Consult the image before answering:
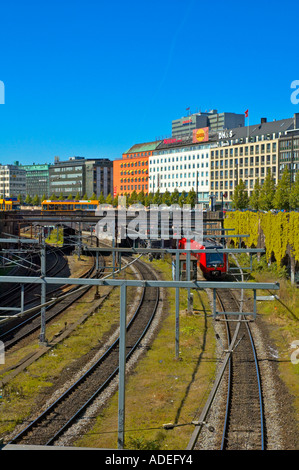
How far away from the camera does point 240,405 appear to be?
13.7 metres

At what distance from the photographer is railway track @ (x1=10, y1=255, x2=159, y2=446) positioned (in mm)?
11859

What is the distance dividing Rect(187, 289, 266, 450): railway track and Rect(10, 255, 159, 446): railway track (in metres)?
3.57

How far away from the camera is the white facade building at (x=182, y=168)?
12444 cm

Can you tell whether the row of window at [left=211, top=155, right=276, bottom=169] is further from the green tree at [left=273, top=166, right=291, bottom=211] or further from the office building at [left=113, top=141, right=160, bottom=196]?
the green tree at [left=273, top=166, right=291, bottom=211]

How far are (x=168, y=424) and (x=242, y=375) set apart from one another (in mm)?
4768

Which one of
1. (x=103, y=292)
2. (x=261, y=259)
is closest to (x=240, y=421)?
(x=103, y=292)

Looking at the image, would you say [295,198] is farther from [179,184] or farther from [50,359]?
[179,184]

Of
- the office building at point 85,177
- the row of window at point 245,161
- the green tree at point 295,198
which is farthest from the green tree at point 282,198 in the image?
the office building at point 85,177

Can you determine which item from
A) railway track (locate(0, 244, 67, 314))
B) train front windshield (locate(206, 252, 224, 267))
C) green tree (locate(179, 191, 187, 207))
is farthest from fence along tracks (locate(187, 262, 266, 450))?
green tree (locate(179, 191, 187, 207))

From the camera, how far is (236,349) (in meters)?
19.1

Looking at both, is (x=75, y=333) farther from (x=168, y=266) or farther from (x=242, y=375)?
(x=168, y=266)

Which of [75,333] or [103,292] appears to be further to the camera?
[103,292]

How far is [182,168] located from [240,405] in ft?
390
